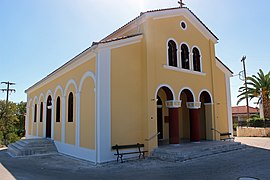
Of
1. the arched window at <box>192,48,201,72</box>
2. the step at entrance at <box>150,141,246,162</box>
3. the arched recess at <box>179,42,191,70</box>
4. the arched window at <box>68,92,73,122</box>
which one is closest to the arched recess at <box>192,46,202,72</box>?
the arched window at <box>192,48,201,72</box>

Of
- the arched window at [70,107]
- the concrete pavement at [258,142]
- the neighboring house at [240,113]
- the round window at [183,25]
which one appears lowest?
the concrete pavement at [258,142]

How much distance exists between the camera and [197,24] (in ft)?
54.1

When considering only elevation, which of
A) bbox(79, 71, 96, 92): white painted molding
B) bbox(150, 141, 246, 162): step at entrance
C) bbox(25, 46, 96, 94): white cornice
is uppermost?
bbox(25, 46, 96, 94): white cornice

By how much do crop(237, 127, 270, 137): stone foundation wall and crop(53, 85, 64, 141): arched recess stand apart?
1890 cm

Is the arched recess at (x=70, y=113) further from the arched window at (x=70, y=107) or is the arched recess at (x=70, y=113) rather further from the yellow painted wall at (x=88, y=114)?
the yellow painted wall at (x=88, y=114)

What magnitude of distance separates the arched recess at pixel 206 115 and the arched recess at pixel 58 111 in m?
9.53

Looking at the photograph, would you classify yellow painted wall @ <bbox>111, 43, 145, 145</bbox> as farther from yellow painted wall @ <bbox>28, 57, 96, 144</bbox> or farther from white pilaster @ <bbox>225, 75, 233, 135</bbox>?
white pilaster @ <bbox>225, 75, 233, 135</bbox>

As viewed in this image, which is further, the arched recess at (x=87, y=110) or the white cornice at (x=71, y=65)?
the white cornice at (x=71, y=65)

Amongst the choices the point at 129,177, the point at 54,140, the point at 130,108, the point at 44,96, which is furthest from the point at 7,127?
the point at 129,177

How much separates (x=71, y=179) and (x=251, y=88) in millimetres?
31653

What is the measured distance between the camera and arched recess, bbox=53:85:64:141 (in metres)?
16.1

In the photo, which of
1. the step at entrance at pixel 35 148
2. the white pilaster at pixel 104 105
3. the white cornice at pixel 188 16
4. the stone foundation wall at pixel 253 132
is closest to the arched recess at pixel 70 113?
the step at entrance at pixel 35 148

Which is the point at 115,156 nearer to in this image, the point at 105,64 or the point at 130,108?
the point at 130,108

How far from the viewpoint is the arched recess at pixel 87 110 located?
1174 cm
